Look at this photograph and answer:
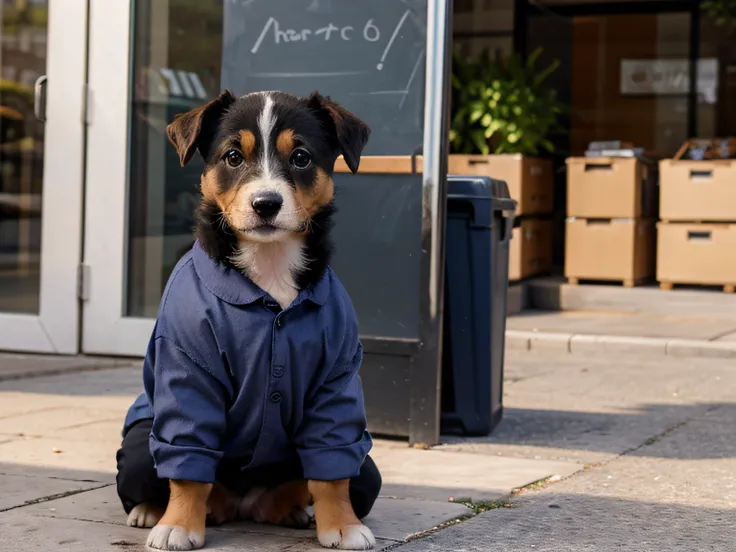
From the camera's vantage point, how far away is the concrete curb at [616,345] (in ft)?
26.8

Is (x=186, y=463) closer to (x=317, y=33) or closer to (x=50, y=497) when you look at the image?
(x=50, y=497)

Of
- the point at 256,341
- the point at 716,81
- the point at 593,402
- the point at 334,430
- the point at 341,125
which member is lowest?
the point at 593,402

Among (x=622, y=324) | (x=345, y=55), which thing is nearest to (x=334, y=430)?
(x=345, y=55)

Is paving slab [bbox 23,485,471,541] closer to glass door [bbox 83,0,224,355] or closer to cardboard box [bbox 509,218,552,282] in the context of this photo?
glass door [bbox 83,0,224,355]

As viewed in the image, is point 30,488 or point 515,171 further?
point 515,171

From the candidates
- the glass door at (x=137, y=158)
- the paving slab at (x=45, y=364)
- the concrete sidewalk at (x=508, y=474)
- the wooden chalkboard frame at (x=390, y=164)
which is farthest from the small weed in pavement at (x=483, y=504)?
the glass door at (x=137, y=158)

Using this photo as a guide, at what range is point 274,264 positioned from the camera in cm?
335

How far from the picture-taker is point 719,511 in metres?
3.93

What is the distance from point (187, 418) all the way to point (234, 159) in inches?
26.9

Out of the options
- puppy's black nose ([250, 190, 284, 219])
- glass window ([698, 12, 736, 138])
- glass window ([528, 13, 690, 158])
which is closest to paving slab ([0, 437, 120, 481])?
puppy's black nose ([250, 190, 284, 219])

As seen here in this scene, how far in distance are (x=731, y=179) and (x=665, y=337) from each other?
200 centimetres

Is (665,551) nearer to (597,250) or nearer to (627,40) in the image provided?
(597,250)

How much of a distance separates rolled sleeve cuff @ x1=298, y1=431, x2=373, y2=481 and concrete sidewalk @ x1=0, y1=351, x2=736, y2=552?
0.23m

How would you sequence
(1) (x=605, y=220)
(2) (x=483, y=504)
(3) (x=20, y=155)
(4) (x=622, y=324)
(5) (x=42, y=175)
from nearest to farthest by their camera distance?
(2) (x=483, y=504) < (5) (x=42, y=175) < (3) (x=20, y=155) < (4) (x=622, y=324) < (1) (x=605, y=220)
